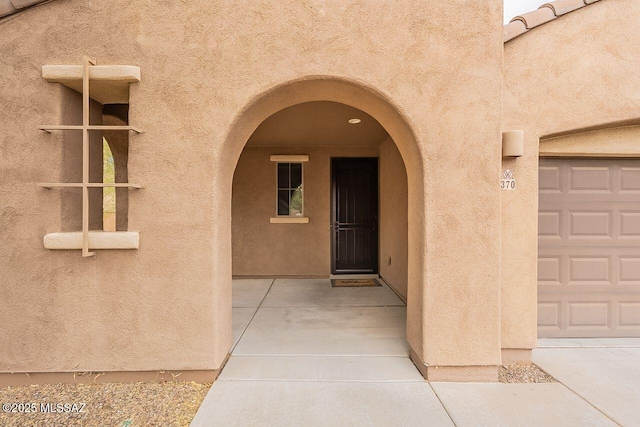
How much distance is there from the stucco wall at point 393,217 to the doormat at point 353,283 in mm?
292

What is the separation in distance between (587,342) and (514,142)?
248 cm

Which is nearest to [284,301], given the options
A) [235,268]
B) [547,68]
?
[235,268]

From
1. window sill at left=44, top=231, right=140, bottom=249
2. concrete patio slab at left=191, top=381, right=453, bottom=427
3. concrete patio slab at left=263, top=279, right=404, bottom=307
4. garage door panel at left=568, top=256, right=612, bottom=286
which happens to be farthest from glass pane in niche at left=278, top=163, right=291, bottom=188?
garage door panel at left=568, top=256, right=612, bottom=286

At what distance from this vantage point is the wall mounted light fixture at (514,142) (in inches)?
106

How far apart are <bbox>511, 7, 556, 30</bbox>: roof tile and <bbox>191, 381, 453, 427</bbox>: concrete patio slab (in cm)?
350

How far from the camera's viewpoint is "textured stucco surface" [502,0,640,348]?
113 inches

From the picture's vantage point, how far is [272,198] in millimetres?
6473

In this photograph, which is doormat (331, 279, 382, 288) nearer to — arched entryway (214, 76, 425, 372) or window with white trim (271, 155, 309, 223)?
window with white trim (271, 155, 309, 223)

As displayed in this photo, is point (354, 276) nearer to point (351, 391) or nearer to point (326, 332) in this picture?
point (326, 332)

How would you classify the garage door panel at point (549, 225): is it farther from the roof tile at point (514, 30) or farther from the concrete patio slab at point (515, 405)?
the roof tile at point (514, 30)

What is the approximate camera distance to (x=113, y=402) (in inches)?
93.4

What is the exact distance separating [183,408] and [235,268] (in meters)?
4.22

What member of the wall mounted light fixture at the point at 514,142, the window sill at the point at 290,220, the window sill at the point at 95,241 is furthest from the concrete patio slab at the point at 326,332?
the window sill at the point at 290,220

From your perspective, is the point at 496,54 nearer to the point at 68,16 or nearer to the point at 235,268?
the point at 68,16
